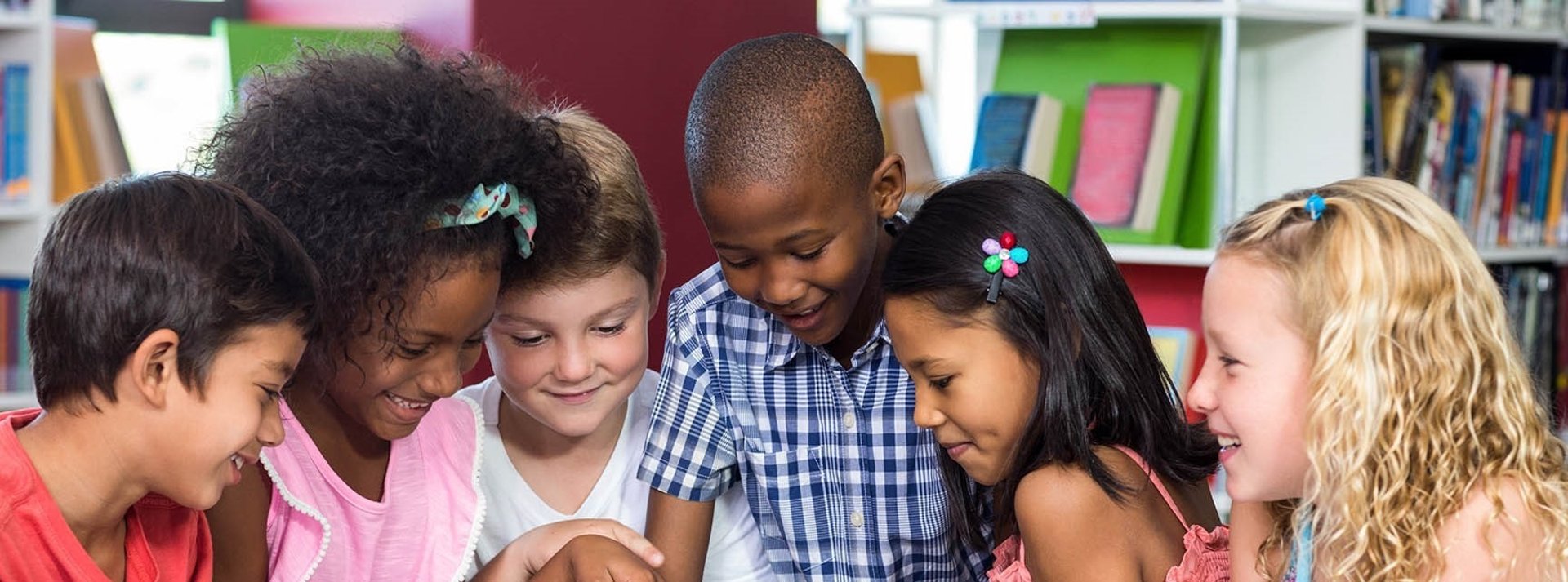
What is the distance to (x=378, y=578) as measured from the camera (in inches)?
63.7

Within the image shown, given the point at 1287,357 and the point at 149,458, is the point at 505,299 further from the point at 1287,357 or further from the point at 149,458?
the point at 1287,357

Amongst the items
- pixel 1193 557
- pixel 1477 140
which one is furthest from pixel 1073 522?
pixel 1477 140

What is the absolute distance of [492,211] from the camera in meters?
1.45

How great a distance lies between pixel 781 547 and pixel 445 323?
59cm

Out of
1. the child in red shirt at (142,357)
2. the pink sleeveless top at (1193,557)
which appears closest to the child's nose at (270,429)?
the child in red shirt at (142,357)

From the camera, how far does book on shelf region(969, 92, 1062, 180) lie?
289cm

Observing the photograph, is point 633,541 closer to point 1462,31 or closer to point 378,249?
point 378,249

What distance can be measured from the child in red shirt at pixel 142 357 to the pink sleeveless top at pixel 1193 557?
73 cm

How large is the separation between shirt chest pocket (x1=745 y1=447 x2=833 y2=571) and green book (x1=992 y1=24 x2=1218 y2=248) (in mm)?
1261

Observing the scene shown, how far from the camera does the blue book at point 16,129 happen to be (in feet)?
9.53

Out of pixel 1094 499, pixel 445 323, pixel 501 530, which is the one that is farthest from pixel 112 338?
pixel 1094 499

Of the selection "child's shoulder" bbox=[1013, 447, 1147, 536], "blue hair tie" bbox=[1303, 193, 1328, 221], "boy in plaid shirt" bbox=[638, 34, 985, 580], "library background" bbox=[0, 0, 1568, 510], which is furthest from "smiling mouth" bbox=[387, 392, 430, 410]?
"library background" bbox=[0, 0, 1568, 510]

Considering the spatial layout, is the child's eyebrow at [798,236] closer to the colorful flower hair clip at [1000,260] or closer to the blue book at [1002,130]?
the colorful flower hair clip at [1000,260]

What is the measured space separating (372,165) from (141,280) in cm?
26
